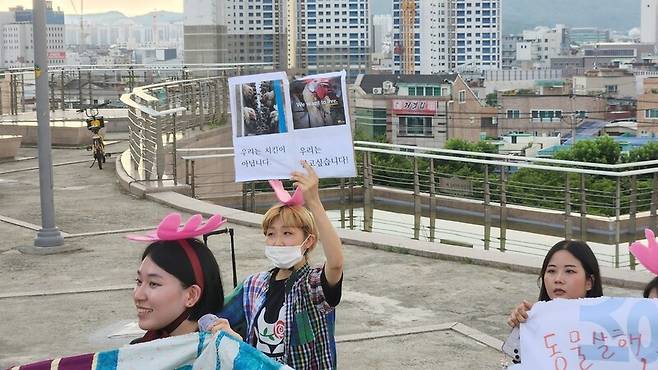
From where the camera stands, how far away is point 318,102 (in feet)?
18.0

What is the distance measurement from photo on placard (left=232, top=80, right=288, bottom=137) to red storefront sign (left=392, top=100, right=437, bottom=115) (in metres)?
119

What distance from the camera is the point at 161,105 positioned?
19.0 meters

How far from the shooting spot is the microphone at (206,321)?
356 cm

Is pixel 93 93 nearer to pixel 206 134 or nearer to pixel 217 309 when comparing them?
pixel 206 134

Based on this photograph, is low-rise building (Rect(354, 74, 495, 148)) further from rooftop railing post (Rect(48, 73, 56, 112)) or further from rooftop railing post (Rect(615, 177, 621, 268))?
rooftop railing post (Rect(615, 177, 621, 268))

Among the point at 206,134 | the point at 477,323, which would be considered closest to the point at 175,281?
the point at 477,323

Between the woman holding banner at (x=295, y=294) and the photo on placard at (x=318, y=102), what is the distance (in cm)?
78

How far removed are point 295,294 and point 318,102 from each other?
118cm

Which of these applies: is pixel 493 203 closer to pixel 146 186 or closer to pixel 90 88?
pixel 146 186

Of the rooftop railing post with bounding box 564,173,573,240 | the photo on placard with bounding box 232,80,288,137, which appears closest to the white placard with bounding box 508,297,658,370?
the photo on placard with bounding box 232,80,288,137

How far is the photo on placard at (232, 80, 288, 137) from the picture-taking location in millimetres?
5465

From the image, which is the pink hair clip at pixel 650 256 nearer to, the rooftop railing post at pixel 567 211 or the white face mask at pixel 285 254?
the white face mask at pixel 285 254

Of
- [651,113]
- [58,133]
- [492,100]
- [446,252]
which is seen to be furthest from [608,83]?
[446,252]

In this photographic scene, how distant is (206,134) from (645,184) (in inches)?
297
